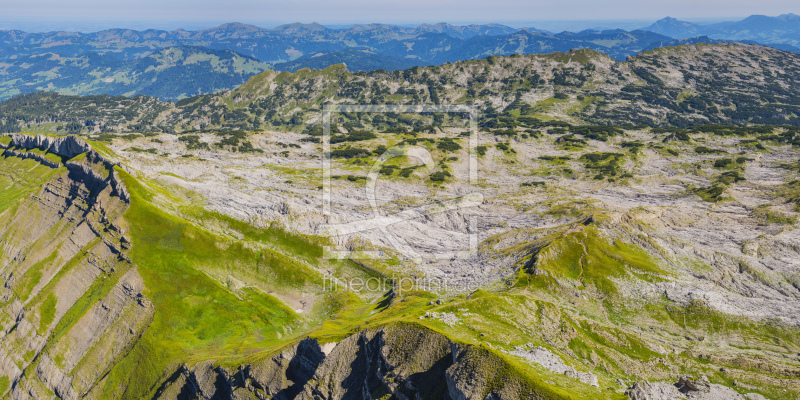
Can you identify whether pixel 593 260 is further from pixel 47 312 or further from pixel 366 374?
pixel 47 312

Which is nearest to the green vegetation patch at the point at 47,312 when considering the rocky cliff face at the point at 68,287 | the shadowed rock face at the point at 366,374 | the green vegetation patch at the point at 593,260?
the rocky cliff face at the point at 68,287

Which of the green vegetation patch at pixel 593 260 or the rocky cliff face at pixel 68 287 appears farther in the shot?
the rocky cliff face at pixel 68 287

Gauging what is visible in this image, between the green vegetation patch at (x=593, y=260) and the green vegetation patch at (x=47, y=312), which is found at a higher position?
the green vegetation patch at (x=593, y=260)

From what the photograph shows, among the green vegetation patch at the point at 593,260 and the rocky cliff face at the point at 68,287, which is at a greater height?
the green vegetation patch at the point at 593,260

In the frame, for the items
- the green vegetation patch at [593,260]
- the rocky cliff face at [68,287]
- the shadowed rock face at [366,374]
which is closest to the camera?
the shadowed rock face at [366,374]

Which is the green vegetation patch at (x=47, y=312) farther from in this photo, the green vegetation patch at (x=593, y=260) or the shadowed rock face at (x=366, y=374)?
the green vegetation patch at (x=593, y=260)

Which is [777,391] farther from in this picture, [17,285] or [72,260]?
[17,285]

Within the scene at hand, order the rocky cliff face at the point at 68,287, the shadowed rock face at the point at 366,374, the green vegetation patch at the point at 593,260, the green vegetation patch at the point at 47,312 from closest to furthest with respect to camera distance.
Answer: the shadowed rock face at the point at 366,374, the green vegetation patch at the point at 593,260, the rocky cliff face at the point at 68,287, the green vegetation patch at the point at 47,312

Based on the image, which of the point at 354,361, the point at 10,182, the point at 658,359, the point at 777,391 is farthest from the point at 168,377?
the point at 10,182
